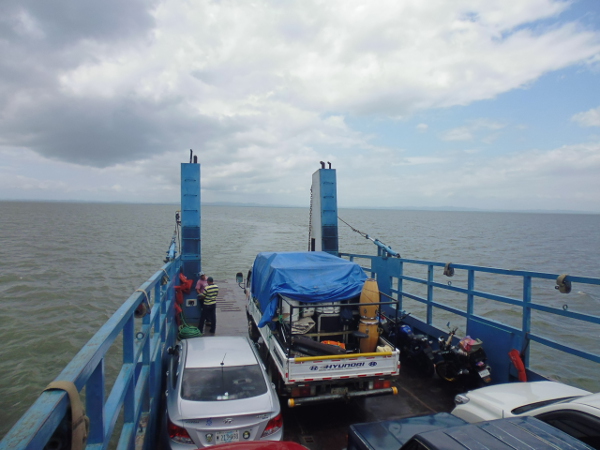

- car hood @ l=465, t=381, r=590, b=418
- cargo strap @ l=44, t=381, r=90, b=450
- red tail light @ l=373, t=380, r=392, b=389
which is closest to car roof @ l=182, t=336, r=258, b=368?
red tail light @ l=373, t=380, r=392, b=389

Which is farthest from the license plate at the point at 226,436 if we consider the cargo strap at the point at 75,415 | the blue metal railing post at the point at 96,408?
the cargo strap at the point at 75,415

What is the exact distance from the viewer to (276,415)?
4.63 metres

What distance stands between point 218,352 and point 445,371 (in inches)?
157

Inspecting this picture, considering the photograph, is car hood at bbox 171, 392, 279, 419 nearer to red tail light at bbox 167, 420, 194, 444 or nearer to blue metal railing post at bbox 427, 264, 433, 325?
red tail light at bbox 167, 420, 194, 444

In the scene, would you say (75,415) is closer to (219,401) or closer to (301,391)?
(219,401)

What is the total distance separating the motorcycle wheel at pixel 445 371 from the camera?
6.88m

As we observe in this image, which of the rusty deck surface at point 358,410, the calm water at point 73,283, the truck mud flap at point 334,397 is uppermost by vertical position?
the truck mud flap at point 334,397

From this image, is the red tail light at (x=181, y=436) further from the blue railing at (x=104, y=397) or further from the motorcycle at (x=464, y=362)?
the motorcycle at (x=464, y=362)

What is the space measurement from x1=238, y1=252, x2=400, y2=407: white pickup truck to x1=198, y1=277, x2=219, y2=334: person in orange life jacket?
2772 mm

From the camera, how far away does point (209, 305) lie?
10.1 metres

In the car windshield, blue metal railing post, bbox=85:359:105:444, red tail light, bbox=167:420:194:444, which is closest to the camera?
blue metal railing post, bbox=85:359:105:444

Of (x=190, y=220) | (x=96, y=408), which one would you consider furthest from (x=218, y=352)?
(x=190, y=220)

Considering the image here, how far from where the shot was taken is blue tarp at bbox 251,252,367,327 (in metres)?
6.38

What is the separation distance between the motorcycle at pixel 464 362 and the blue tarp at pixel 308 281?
73.7 inches
